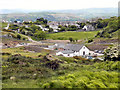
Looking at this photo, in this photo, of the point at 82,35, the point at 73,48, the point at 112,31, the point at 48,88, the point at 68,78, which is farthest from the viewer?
the point at 82,35

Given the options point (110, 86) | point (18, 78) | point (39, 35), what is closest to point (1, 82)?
point (18, 78)

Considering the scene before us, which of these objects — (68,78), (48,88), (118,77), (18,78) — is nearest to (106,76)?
(118,77)

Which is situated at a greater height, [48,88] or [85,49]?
[48,88]

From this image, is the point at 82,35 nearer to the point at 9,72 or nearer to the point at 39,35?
the point at 39,35

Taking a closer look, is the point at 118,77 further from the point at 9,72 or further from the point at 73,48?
the point at 73,48

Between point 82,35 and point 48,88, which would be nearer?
point 48,88

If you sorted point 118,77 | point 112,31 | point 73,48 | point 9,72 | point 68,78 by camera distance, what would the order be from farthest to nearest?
point 112,31, point 73,48, point 118,77, point 9,72, point 68,78

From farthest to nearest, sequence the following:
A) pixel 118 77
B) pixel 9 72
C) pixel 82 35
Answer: pixel 82 35
pixel 118 77
pixel 9 72

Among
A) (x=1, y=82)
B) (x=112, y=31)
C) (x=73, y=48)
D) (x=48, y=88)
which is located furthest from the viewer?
(x=112, y=31)

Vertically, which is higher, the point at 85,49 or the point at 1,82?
the point at 1,82
